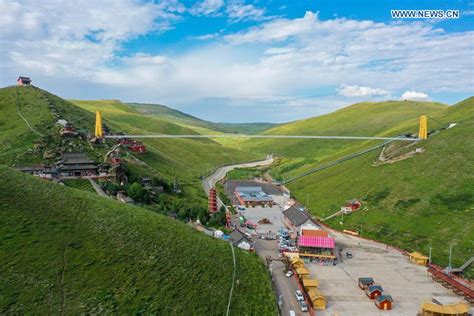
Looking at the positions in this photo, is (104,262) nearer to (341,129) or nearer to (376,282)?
(376,282)

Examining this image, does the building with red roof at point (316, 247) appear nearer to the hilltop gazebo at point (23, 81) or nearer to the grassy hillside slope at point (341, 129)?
the grassy hillside slope at point (341, 129)

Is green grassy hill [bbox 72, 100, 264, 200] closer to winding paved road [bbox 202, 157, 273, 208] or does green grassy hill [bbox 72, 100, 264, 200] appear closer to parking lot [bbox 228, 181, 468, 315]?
winding paved road [bbox 202, 157, 273, 208]

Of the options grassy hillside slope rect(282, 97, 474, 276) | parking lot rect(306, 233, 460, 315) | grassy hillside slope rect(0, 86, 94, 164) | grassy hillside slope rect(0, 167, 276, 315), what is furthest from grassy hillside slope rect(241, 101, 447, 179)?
grassy hillside slope rect(0, 167, 276, 315)

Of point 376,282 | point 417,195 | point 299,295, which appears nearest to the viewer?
point 299,295

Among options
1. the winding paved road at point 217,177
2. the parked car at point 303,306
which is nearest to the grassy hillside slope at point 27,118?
the winding paved road at point 217,177

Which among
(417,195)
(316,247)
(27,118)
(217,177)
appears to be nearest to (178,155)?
(217,177)

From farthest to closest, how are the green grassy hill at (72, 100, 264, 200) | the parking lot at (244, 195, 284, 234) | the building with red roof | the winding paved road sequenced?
the winding paved road → the green grassy hill at (72, 100, 264, 200) → the parking lot at (244, 195, 284, 234) → the building with red roof

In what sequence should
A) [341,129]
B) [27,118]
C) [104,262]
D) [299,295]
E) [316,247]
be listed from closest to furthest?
1. [104,262]
2. [299,295]
3. [316,247]
4. [27,118]
5. [341,129]
